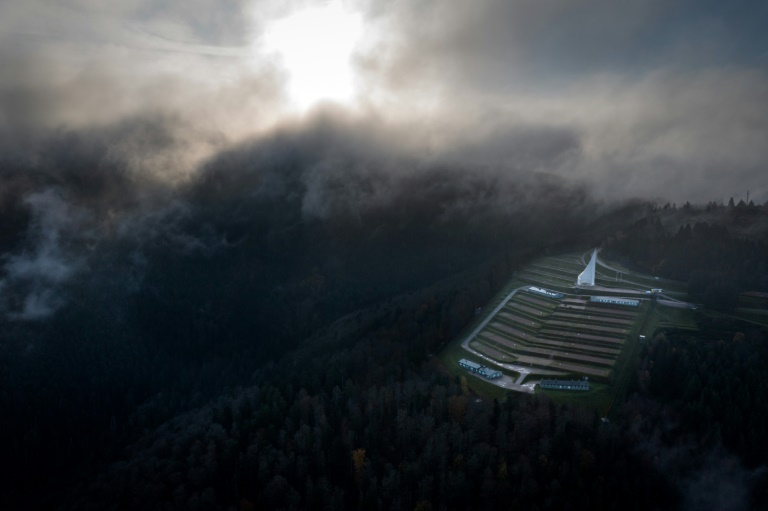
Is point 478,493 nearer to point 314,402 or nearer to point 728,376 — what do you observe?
point 314,402

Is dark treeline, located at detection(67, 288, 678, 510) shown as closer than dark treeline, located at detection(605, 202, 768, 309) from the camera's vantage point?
Yes

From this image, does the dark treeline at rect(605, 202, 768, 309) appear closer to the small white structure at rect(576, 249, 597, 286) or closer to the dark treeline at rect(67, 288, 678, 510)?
the small white structure at rect(576, 249, 597, 286)

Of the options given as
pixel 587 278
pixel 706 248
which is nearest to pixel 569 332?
pixel 587 278

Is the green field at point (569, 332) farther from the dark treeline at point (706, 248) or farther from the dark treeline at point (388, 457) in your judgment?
the dark treeline at point (388, 457)

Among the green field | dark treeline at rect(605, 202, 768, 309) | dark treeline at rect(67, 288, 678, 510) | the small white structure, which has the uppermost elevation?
dark treeline at rect(605, 202, 768, 309)

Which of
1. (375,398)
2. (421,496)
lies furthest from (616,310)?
(421,496)

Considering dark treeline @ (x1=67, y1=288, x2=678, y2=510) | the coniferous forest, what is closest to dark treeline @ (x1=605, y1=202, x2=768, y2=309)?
the coniferous forest

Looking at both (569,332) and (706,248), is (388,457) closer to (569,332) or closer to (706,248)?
(569,332)

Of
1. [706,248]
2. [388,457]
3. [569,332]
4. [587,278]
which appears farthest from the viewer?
[706,248]
